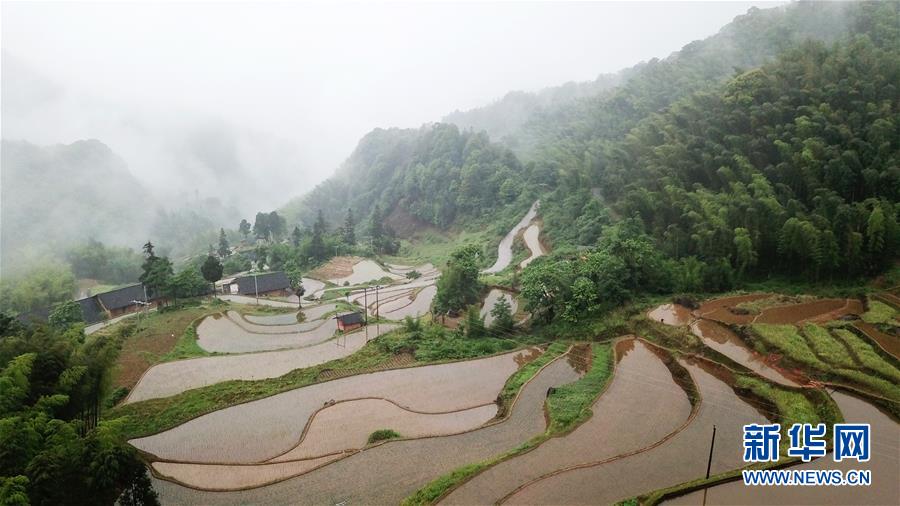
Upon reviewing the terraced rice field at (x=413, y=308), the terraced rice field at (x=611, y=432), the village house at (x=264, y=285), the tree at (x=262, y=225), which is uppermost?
the tree at (x=262, y=225)

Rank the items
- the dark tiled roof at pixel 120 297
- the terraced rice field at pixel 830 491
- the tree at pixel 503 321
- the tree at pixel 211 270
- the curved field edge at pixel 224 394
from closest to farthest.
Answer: the terraced rice field at pixel 830 491
the curved field edge at pixel 224 394
the tree at pixel 503 321
the tree at pixel 211 270
the dark tiled roof at pixel 120 297

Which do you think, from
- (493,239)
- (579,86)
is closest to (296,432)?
(493,239)

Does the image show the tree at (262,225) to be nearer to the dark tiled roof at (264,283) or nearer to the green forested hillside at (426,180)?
the green forested hillside at (426,180)

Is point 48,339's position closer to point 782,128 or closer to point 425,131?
point 782,128

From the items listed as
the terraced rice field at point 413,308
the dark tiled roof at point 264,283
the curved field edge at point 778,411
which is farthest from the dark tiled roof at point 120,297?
the curved field edge at point 778,411

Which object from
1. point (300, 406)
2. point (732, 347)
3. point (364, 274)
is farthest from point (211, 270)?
point (732, 347)

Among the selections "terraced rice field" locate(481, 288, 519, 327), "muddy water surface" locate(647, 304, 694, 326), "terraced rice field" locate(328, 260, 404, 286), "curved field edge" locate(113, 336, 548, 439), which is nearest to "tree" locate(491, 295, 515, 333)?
"curved field edge" locate(113, 336, 548, 439)
